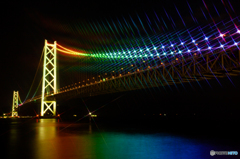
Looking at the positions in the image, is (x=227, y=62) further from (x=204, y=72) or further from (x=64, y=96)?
(x=64, y=96)

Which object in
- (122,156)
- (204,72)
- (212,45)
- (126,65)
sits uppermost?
(126,65)

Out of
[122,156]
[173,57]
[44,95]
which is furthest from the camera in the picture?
[44,95]

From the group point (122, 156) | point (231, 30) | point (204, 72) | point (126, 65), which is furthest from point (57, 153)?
point (126, 65)

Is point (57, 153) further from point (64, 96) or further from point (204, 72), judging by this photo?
point (64, 96)

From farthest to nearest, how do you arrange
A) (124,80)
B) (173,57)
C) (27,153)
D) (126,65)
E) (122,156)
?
1. (126,65)
2. (124,80)
3. (173,57)
4. (27,153)
5. (122,156)

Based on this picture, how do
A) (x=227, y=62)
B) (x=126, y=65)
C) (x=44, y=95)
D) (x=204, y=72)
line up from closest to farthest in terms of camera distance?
(x=227, y=62) < (x=204, y=72) < (x=126, y=65) < (x=44, y=95)

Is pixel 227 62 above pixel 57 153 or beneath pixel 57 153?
above

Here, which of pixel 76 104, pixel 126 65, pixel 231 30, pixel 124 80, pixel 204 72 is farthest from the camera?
pixel 76 104

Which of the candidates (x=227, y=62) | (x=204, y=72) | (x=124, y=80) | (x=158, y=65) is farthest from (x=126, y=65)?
(x=227, y=62)

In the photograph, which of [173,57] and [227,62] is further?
[173,57]
